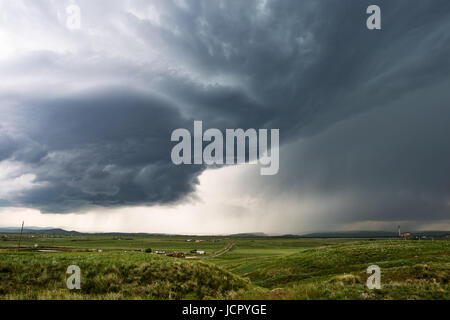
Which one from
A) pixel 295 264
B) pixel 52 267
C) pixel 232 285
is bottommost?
pixel 295 264

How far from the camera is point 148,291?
59.3 feet

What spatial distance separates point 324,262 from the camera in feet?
149

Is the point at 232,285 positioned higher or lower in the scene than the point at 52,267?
lower

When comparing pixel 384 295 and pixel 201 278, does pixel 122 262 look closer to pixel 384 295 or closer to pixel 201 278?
pixel 201 278
